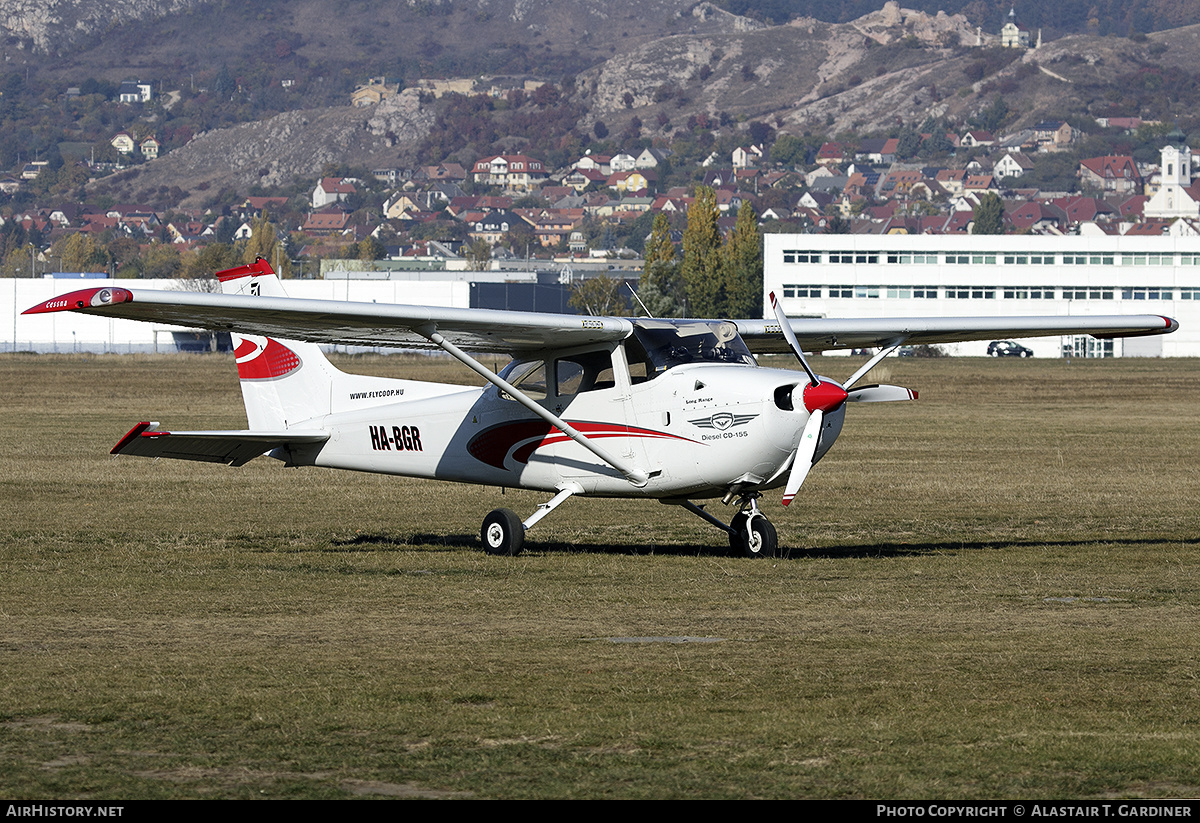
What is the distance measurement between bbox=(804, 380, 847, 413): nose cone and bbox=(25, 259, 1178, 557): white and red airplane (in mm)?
16

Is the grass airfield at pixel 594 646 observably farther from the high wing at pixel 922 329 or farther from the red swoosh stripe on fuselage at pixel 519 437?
the high wing at pixel 922 329

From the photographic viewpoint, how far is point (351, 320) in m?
14.0

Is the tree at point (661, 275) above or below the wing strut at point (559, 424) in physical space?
below

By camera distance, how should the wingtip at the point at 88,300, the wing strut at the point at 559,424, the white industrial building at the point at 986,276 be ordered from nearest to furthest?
1. the wingtip at the point at 88,300
2. the wing strut at the point at 559,424
3. the white industrial building at the point at 986,276

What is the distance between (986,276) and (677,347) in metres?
101

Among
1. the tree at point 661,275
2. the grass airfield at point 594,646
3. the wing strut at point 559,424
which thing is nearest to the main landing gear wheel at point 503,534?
the grass airfield at point 594,646

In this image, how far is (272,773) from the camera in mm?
6891

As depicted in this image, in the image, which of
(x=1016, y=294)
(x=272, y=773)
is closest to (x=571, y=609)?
(x=272, y=773)

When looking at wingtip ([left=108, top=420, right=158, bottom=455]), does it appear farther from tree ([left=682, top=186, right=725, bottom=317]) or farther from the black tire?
tree ([left=682, top=186, right=725, bottom=317])

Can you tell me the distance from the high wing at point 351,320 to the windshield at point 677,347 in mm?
179

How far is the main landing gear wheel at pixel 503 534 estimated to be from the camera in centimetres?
1494

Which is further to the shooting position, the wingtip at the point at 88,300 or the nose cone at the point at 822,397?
the nose cone at the point at 822,397
